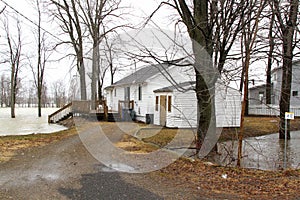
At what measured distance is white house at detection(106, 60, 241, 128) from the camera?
1338 cm

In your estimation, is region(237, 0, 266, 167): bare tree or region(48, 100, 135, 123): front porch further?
region(48, 100, 135, 123): front porch

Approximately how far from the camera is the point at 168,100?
1391 cm

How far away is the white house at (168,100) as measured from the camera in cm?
1338

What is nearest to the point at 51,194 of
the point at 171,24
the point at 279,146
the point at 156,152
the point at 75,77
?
the point at 156,152

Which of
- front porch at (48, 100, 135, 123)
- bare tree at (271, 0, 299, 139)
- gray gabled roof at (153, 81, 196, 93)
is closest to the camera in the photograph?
gray gabled roof at (153, 81, 196, 93)

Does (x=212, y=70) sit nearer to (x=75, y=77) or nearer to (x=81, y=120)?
(x=81, y=120)

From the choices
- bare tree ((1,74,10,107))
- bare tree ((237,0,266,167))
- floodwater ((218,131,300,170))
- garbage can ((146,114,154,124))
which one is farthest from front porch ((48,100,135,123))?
bare tree ((1,74,10,107))

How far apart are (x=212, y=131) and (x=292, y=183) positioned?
265 cm

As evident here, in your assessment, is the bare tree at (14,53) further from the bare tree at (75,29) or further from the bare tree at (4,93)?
the bare tree at (4,93)

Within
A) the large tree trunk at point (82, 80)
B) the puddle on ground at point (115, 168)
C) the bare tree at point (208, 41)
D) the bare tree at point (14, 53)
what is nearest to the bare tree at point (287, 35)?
the bare tree at point (208, 41)

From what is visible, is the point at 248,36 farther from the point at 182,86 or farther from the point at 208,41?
the point at 182,86

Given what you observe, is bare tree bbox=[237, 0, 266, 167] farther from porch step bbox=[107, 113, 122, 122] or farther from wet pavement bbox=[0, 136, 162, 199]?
porch step bbox=[107, 113, 122, 122]

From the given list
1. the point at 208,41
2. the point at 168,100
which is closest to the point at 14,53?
the point at 168,100

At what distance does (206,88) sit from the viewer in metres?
6.60
